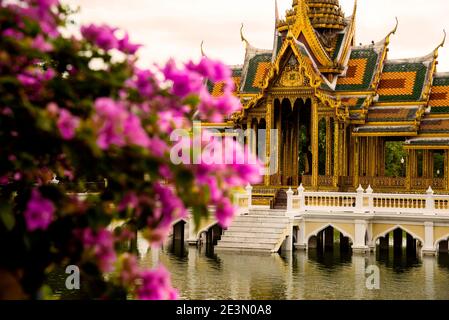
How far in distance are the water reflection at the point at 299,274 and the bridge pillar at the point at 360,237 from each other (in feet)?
0.74

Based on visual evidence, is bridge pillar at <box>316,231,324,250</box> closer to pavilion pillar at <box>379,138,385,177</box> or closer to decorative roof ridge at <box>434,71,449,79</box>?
pavilion pillar at <box>379,138,385,177</box>

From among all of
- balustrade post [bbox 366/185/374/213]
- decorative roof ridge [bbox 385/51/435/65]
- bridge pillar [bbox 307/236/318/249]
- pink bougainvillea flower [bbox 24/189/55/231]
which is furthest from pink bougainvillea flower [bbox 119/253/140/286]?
decorative roof ridge [bbox 385/51/435/65]

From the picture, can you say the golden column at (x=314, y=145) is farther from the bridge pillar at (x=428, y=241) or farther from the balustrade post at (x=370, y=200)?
the bridge pillar at (x=428, y=241)

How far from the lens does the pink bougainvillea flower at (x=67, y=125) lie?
305cm

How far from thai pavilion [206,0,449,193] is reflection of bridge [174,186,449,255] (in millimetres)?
1793

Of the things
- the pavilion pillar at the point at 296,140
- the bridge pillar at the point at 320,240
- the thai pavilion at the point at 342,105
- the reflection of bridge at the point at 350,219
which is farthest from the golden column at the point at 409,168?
the pavilion pillar at the point at 296,140

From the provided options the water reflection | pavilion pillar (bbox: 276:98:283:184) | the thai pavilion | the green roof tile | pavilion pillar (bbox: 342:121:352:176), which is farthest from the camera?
the green roof tile

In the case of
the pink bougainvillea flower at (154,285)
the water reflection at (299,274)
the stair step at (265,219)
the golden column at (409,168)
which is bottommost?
the water reflection at (299,274)

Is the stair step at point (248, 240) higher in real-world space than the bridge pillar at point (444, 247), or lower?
higher

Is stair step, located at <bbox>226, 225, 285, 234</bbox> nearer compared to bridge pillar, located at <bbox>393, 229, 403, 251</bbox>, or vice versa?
stair step, located at <bbox>226, 225, 285, 234</bbox>

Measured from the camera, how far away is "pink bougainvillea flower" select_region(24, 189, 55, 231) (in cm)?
327

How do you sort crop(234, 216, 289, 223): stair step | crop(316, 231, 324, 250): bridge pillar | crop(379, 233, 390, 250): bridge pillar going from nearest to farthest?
crop(234, 216, 289, 223): stair step → crop(316, 231, 324, 250): bridge pillar → crop(379, 233, 390, 250): bridge pillar

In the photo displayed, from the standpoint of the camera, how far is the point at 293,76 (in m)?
21.6
